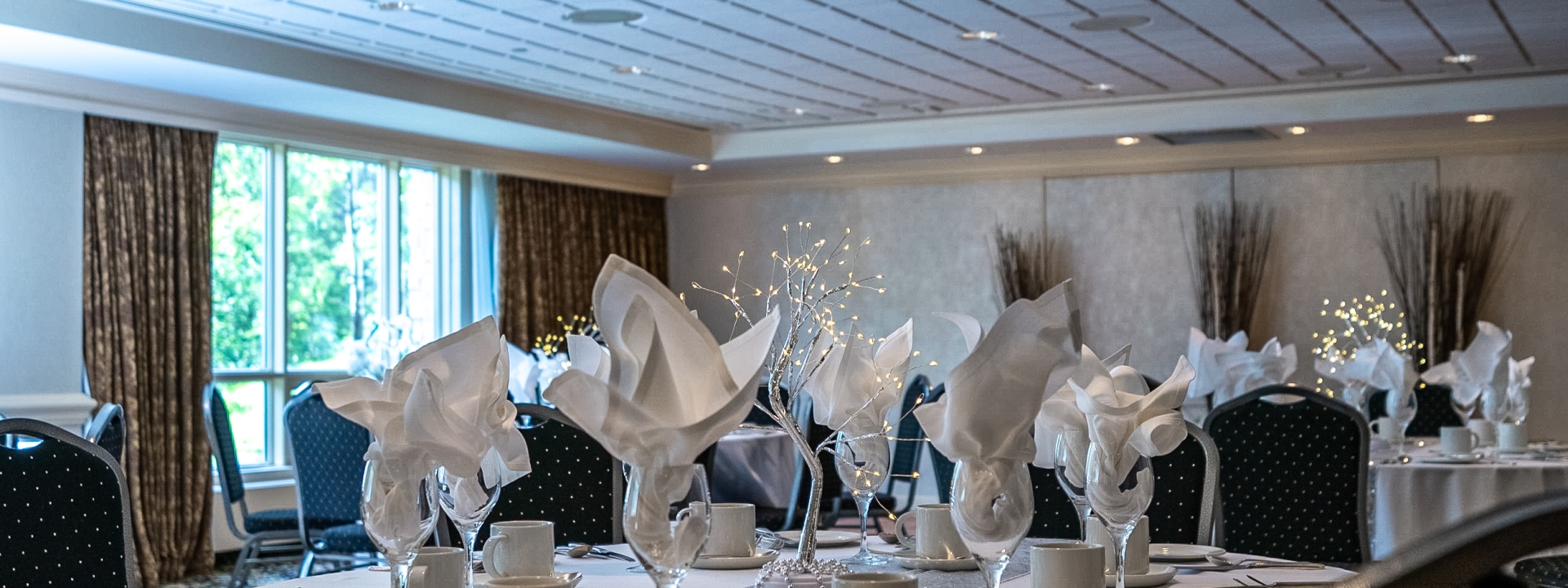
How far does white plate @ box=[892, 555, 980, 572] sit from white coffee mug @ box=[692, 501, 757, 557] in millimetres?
264

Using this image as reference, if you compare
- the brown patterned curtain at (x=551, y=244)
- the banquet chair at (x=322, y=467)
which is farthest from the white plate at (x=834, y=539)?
the brown patterned curtain at (x=551, y=244)

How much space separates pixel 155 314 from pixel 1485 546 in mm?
7766

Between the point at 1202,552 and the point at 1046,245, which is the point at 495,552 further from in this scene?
the point at 1046,245

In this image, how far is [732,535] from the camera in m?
2.43

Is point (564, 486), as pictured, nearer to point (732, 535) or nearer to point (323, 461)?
point (732, 535)

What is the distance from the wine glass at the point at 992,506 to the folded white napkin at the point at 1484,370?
13.6 feet

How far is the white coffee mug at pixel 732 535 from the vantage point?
243 cm

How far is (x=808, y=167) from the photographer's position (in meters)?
10.9

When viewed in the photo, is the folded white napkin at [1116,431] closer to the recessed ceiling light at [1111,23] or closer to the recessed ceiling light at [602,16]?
the recessed ceiling light at [602,16]

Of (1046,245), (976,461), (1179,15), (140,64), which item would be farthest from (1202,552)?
(1046,245)

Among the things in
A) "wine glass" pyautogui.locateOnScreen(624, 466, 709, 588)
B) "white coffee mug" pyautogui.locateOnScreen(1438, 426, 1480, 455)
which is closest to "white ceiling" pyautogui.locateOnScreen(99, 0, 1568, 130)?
"white coffee mug" pyautogui.locateOnScreen(1438, 426, 1480, 455)

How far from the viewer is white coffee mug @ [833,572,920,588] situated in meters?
1.57

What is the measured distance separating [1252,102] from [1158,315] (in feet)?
6.44

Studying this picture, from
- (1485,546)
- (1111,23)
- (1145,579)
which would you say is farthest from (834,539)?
(1111,23)
